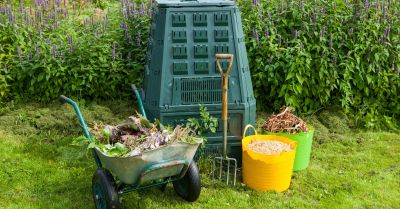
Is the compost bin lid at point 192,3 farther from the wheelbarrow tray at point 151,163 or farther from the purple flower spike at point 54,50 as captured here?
the purple flower spike at point 54,50

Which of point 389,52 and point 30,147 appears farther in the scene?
point 389,52

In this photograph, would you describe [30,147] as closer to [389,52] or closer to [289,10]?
[289,10]

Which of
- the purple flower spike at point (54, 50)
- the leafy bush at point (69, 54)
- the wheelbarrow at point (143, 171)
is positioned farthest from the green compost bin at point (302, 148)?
the purple flower spike at point (54, 50)

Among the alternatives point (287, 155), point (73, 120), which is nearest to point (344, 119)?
point (287, 155)

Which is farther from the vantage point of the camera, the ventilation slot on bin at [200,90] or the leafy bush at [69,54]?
the leafy bush at [69,54]

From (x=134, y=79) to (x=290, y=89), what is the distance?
1.78m

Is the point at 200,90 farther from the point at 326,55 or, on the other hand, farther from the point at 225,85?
the point at 326,55

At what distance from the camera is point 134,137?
425 cm

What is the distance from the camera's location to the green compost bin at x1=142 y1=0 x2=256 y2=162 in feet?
16.3

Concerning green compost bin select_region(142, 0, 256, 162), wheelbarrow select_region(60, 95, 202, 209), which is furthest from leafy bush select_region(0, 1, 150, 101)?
wheelbarrow select_region(60, 95, 202, 209)

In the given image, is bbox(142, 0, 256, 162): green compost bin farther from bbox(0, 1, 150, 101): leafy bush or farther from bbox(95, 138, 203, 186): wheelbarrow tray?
bbox(0, 1, 150, 101): leafy bush

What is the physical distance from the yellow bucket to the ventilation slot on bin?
0.50 m

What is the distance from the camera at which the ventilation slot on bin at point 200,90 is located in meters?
5.00

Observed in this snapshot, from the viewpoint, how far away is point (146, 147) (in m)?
4.08
